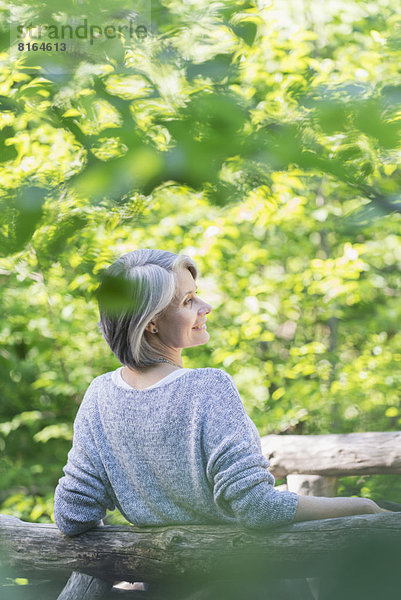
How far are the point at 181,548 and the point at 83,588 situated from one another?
443 mm

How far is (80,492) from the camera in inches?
64.2

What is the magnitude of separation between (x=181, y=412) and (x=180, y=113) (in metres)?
0.78

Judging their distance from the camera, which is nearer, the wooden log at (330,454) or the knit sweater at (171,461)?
the knit sweater at (171,461)

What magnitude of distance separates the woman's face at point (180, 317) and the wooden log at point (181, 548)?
439 millimetres

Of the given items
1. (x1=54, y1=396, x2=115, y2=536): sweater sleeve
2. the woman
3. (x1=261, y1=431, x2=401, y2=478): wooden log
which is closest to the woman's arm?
the woman

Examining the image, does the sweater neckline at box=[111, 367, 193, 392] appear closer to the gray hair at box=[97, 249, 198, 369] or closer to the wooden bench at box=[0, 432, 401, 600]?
the gray hair at box=[97, 249, 198, 369]

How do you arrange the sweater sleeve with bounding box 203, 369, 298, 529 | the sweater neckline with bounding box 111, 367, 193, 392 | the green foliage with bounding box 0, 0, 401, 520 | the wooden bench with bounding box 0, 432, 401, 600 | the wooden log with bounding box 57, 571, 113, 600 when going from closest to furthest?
the green foliage with bounding box 0, 0, 401, 520, the wooden bench with bounding box 0, 432, 401, 600, the sweater sleeve with bounding box 203, 369, 298, 529, the sweater neckline with bounding box 111, 367, 193, 392, the wooden log with bounding box 57, 571, 113, 600

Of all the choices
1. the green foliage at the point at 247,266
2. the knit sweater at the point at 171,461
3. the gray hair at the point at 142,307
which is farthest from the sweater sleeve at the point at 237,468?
the green foliage at the point at 247,266

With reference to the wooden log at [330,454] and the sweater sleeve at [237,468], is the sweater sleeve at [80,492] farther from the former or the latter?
the wooden log at [330,454]

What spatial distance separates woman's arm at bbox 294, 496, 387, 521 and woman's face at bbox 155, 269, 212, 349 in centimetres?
46

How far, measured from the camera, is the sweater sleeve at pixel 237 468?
139 cm

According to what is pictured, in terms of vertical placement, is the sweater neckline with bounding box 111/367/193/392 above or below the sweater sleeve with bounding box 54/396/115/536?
above

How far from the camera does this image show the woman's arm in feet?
4.65

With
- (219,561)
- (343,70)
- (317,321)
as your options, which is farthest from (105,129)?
(317,321)
